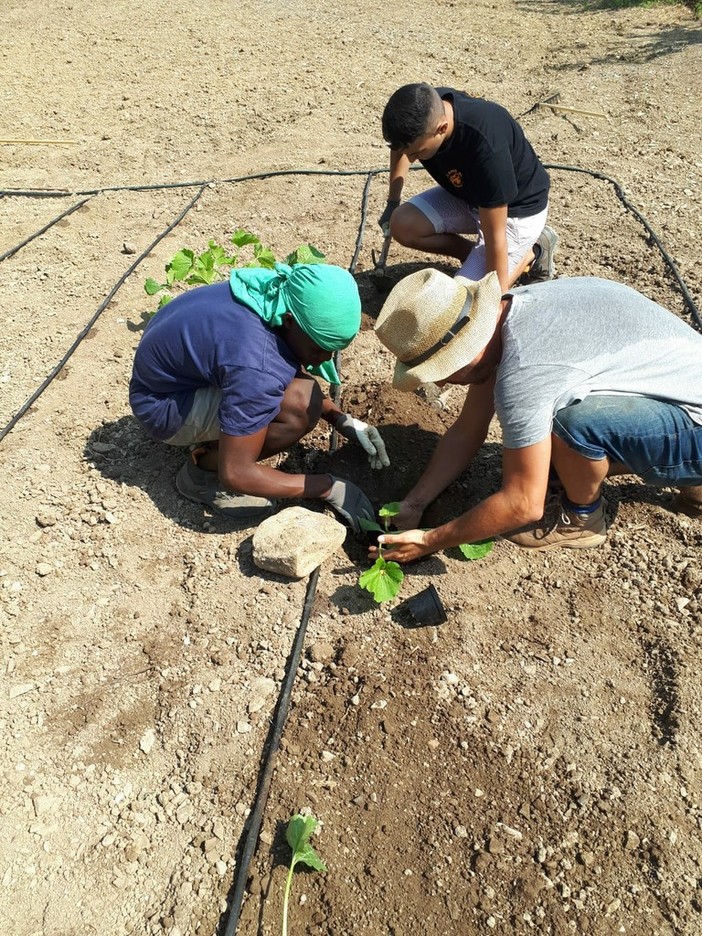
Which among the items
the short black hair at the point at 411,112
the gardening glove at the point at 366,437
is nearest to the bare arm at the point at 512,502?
the gardening glove at the point at 366,437

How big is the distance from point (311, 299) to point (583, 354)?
2.79ft

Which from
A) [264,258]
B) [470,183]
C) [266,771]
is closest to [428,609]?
[266,771]

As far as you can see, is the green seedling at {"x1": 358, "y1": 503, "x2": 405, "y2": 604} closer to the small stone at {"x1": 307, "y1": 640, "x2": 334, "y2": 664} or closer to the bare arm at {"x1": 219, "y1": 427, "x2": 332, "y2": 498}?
the small stone at {"x1": 307, "y1": 640, "x2": 334, "y2": 664}

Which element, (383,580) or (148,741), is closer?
(148,741)

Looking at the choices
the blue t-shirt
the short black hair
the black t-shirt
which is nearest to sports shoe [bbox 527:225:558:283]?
the black t-shirt

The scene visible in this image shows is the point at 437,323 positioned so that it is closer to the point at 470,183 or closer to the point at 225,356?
the point at 225,356

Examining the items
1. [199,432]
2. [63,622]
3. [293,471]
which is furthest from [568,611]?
[63,622]

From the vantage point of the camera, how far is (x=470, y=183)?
315cm

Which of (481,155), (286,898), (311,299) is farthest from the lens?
(481,155)

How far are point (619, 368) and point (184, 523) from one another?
1745 millimetres

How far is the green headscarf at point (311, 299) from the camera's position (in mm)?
2229

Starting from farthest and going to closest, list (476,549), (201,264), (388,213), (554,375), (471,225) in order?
1. (388,213)
2. (201,264)
3. (471,225)
4. (476,549)
5. (554,375)

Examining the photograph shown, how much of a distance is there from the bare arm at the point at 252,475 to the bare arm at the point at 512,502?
59 cm

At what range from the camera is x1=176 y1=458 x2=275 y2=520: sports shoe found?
2.82 meters
